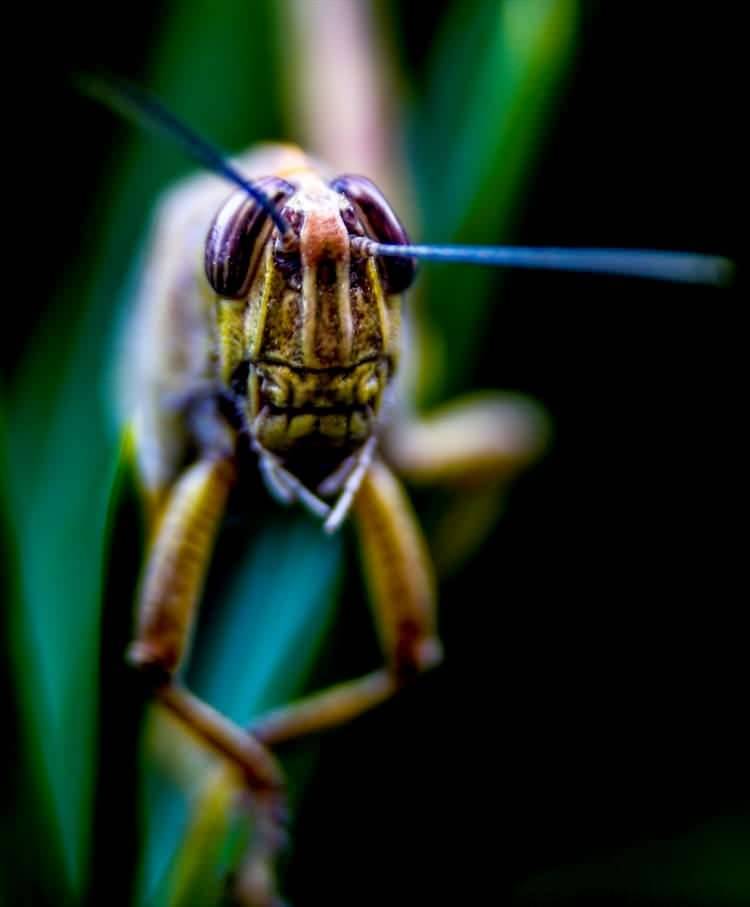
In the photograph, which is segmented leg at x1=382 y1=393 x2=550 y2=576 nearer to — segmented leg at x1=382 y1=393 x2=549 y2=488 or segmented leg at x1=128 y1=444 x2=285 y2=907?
segmented leg at x1=382 y1=393 x2=549 y2=488


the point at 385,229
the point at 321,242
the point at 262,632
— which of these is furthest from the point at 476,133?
the point at 262,632

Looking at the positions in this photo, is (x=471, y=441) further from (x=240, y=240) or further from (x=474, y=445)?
(x=240, y=240)

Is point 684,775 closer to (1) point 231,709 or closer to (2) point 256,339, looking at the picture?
(1) point 231,709

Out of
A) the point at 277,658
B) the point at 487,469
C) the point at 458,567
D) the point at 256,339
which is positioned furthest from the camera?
the point at 487,469

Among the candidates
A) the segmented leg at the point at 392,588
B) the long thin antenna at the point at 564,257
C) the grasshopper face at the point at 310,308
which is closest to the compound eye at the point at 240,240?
the grasshopper face at the point at 310,308

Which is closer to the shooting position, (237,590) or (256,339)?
(256,339)

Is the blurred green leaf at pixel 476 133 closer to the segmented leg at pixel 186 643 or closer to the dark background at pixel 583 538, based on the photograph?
the dark background at pixel 583 538

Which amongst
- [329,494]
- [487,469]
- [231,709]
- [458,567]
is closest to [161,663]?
[231,709]
